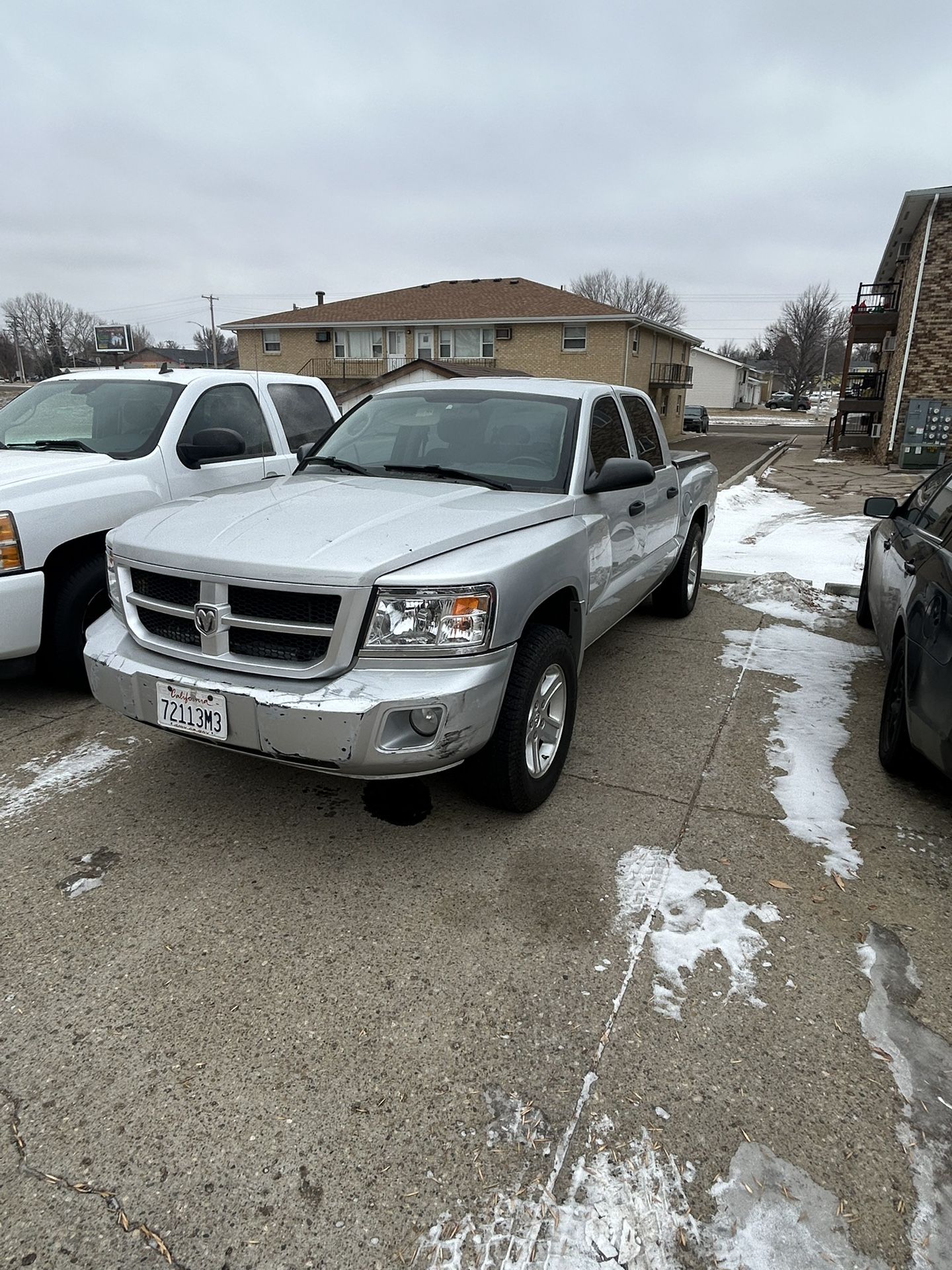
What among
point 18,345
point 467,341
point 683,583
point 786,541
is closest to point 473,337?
point 467,341

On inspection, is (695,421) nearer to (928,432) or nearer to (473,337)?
(473,337)

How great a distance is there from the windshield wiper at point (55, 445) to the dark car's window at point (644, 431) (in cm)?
339

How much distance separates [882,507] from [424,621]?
4.01 meters

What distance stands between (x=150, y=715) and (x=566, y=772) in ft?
6.33

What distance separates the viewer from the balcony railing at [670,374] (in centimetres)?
3741

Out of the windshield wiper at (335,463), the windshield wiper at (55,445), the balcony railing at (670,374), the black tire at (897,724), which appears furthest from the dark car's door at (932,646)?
the balcony railing at (670,374)

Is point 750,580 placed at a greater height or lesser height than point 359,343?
lesser

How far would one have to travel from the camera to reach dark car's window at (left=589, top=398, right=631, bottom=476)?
418 centimetres

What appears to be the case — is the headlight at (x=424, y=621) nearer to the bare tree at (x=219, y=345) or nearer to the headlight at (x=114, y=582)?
the headlight at (x=114, y=582)

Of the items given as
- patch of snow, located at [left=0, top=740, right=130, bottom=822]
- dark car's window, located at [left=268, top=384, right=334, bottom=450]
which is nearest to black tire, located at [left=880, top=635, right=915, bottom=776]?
patch of snow, located at [left=0, top=740, right=130, bottom=822]

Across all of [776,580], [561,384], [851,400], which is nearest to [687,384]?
[851,400]

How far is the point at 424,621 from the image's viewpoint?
282 centimetres

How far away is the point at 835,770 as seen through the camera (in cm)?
404

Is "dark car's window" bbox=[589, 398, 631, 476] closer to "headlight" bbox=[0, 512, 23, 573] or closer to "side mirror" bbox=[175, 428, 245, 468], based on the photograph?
"side mirror" bbox=[175, 428, 245, 468]
